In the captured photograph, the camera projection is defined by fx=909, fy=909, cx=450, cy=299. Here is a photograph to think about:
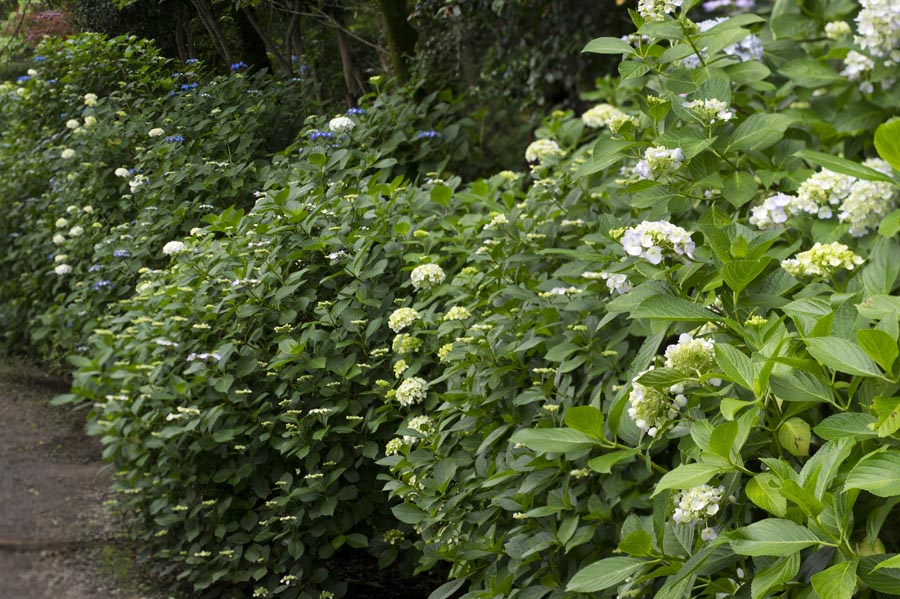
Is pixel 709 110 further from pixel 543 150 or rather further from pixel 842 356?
pixel 543 150

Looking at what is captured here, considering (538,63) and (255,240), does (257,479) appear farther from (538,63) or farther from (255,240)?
(538,63)

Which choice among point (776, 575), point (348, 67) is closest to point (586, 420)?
point (776, 575)

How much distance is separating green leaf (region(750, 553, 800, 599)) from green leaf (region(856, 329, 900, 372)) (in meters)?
0.31

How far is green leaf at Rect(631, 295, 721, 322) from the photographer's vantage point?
1566mm

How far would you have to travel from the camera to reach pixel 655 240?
1.62 meters

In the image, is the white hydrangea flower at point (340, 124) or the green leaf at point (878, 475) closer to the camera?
the green leaf at point (878, 475)

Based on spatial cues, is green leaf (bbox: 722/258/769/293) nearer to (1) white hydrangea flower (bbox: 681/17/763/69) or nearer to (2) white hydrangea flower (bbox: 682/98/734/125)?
(2) white hydrangea flower (bbox: 682/98/734/125)

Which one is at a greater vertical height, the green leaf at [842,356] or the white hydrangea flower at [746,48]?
the white hydrangea flower at [746,48]

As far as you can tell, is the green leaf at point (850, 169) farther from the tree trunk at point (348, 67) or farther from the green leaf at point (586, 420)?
the tree trunk at point (348, 67)

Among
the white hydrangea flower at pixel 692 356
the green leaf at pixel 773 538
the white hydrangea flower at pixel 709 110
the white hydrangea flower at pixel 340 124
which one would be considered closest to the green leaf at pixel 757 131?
the white hydrangea flower at pixel 709 110

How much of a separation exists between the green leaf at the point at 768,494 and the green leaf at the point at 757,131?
91cm

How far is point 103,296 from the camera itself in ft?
9.16

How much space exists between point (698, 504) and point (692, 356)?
243 mm

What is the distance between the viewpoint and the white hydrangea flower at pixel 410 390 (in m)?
2.25
